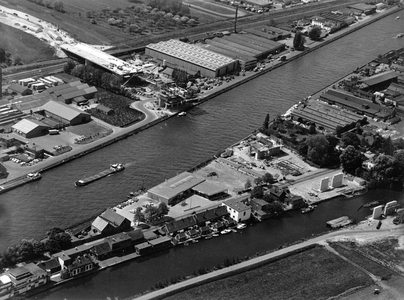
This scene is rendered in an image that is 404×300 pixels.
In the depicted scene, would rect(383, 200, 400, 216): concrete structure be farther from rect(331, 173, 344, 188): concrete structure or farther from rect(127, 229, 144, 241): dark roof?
rect(127, 229, 144, 241): dark roof

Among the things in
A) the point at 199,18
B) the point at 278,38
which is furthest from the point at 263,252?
the point at 199,18

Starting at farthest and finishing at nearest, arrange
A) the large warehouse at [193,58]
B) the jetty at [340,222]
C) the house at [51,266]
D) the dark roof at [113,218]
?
the large warehouse at [193,58]
the jetty at [340,222]
the dark roof at [113,218]
the house at [51,266]

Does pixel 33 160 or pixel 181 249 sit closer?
pixel 181 249

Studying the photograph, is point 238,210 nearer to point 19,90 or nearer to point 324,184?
point 324,184

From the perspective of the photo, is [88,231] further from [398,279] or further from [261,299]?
[398,279]

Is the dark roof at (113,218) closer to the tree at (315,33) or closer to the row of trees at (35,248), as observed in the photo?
the row of trees at (35,248)

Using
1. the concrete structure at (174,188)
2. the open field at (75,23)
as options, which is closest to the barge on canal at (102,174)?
the concrete structure at (174,188)

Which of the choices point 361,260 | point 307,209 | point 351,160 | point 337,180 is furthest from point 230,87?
point 361,260
